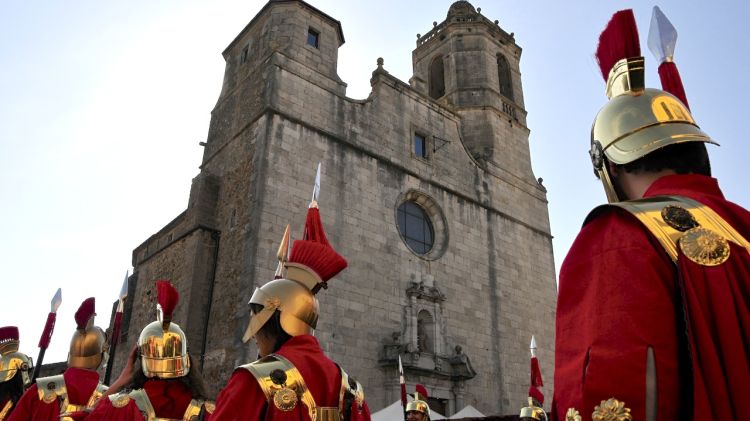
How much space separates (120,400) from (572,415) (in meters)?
3.57

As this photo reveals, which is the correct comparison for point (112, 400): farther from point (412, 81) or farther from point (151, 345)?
point (412, 81)

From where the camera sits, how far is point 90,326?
5.28 metres

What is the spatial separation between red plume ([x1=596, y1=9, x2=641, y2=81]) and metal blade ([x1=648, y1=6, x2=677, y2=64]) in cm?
37

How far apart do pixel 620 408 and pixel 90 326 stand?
5.36 meters

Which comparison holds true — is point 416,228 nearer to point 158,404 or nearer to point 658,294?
point 158,404

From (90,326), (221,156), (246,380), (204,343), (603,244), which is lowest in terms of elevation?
(246,380)

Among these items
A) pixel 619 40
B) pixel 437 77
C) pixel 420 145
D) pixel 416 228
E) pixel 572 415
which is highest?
pixel 437 77

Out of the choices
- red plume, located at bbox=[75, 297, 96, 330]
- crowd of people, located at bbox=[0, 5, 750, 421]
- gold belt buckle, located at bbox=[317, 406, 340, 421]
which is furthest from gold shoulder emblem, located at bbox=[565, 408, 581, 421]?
red plume, located at bbox=[75, 297, 96, 330]

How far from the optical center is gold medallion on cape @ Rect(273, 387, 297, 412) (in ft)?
8.44

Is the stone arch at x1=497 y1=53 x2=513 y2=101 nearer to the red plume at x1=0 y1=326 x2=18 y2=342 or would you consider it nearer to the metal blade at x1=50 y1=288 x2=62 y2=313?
the metal blade at x1=50 y1=288 x2=62 y2=313

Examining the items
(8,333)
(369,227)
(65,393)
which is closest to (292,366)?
(65,393)

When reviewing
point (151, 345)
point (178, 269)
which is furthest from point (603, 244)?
point (178, 269)

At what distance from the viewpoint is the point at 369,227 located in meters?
14.5

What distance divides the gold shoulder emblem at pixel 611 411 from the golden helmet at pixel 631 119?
80 cm
